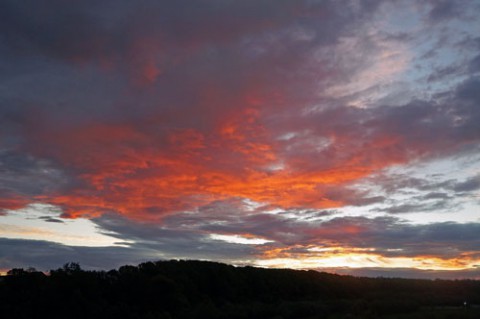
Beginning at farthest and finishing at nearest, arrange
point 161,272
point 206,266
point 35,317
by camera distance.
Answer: point 206,266 < point 161,272 < point 35,317

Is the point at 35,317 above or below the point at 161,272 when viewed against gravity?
below

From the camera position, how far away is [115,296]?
5688 centimetres

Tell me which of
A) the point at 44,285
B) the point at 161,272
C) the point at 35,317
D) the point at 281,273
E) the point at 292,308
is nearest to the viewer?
the point at 35,317

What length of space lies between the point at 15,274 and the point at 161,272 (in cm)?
2175

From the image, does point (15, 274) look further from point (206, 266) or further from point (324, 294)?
point (324, 294)

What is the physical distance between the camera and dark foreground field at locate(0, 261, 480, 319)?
1868 inches

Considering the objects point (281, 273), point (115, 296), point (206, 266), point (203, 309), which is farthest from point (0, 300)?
point (281, 273)

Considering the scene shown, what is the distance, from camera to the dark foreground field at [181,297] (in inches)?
1868

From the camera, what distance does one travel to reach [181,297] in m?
59.5

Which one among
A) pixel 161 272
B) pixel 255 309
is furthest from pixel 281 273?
pixel 255 309

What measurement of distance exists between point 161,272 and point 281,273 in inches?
1131

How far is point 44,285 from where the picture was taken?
4950cm

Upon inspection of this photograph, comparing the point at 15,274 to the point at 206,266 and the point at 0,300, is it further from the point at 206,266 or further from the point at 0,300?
the point at 206,266

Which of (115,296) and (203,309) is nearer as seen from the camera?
(203,309)
